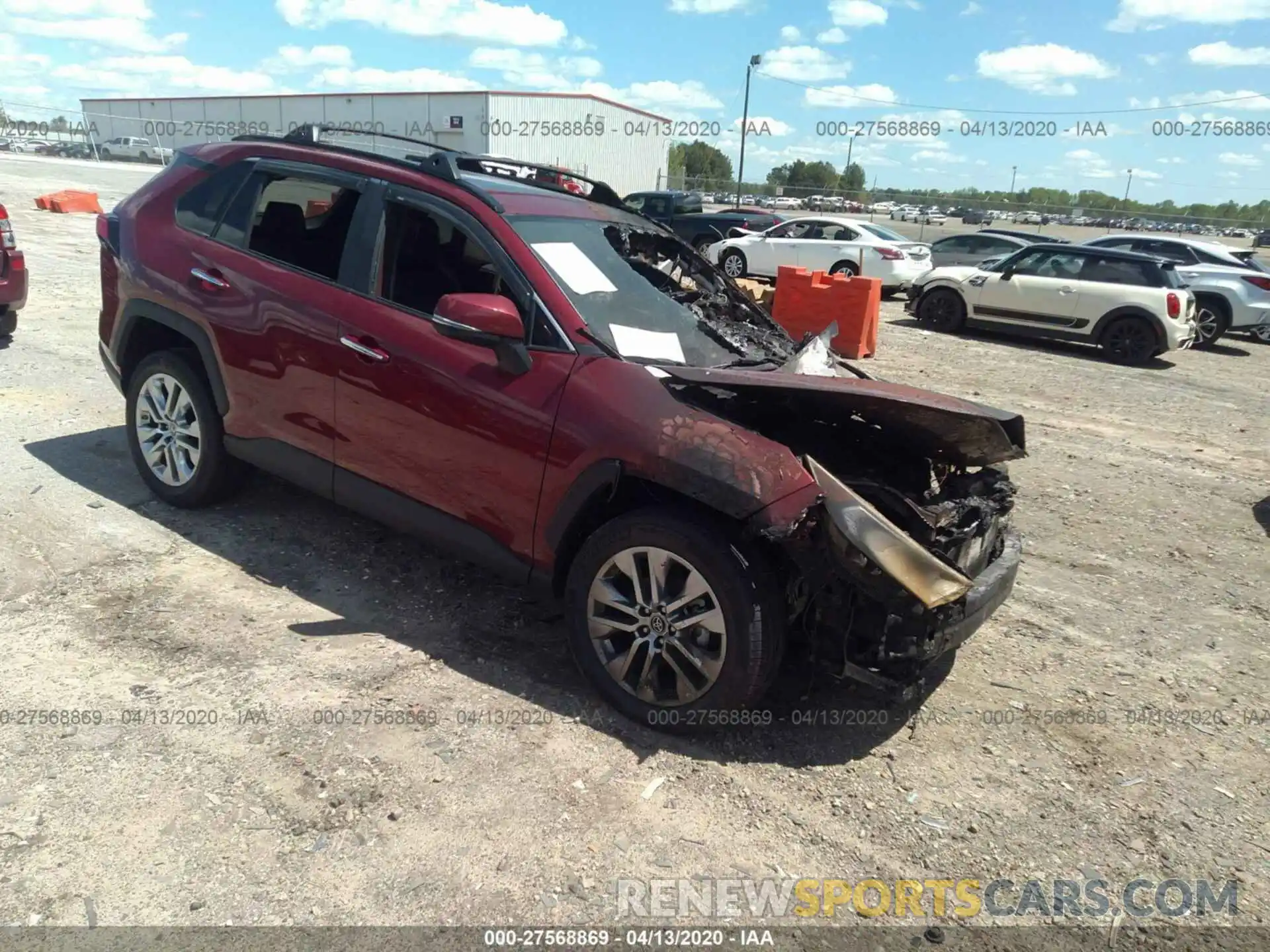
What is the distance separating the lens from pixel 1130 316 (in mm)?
12445

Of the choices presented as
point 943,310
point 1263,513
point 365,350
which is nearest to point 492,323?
point 365,350

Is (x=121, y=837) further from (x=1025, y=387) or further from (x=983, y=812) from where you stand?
(x=1025, y=387)

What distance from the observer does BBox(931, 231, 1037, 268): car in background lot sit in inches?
762

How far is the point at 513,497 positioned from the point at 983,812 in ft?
6.71

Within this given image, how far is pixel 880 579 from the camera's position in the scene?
2809 mm

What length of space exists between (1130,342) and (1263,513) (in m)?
7.17

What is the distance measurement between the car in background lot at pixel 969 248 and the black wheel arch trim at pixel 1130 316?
7.07m

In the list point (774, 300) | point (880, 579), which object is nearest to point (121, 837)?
point (880, 579)

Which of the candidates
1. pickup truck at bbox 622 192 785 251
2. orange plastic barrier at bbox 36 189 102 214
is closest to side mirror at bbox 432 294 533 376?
pickup truck at bbox 622 192 785 251

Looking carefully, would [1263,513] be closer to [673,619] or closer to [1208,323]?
[673,619]

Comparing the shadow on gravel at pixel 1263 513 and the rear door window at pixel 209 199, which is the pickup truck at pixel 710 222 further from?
the rear door window at pixel 209 199

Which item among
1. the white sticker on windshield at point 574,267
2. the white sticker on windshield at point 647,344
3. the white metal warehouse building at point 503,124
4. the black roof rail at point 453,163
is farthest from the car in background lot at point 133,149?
the white sticker on windshield at point 647,344

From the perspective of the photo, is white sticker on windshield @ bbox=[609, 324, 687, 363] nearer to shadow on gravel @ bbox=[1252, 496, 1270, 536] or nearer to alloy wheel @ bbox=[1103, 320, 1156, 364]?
shadow on gravel @ bbox=[1252, 496, 1270, 536]

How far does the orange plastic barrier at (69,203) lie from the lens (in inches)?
766
